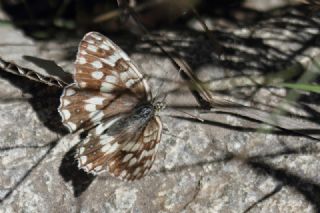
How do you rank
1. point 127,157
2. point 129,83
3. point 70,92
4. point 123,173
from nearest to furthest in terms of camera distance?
point 123,173 < point 127,157 < point 70,92 < point 129,83

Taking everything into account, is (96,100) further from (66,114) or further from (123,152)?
(123,152)

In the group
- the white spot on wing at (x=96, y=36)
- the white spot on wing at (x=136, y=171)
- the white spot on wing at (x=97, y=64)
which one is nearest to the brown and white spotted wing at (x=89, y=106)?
the white spot on wing at (x=97, y=64)

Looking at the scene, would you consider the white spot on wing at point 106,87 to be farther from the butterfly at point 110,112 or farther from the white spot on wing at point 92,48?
the white spot on wing at point 92,48

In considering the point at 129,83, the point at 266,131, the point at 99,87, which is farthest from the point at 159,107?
the point at 266,131

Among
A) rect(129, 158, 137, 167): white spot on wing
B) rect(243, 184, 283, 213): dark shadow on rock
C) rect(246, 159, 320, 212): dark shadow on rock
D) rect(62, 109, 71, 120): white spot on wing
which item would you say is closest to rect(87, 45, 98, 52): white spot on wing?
rect(62, 109, 71, 120): white spot on wing

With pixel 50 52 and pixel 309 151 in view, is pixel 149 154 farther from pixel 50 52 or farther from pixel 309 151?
pixel 50 52

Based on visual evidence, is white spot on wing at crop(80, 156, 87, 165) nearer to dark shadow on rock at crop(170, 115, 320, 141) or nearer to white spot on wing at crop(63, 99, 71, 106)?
white spot on wing at crop(63, 99, 71, 106)

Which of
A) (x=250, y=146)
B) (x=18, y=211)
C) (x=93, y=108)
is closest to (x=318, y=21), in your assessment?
(x=250, y=146)
